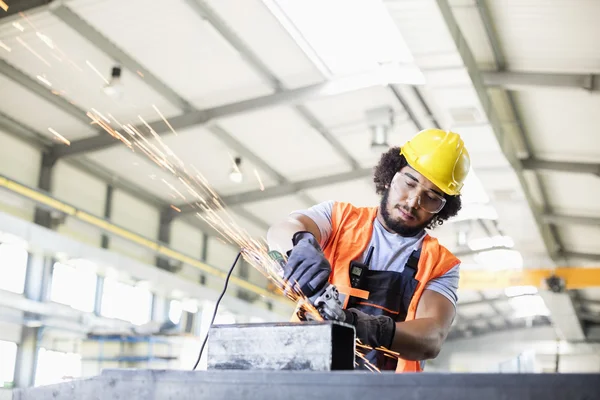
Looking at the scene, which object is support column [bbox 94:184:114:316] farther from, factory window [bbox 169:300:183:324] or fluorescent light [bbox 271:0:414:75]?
fluorescent light [bbox 271:0:414:75]

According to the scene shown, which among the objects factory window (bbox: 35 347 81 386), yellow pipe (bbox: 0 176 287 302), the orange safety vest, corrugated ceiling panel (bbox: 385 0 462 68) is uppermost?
corrugated ceiling panel (bbox: 385 0 462 68)

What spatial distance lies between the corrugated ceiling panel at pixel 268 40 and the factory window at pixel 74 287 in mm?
3943

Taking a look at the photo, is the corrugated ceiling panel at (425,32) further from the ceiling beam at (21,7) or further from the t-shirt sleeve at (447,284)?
the t-shirt sleeve at (447,284)

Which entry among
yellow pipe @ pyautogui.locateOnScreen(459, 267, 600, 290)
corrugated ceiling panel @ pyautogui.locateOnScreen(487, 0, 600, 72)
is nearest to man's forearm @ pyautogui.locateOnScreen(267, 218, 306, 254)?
corrugated ceiling panel @ pyautogui.locateOnScreen(487, 0, 600, 72)

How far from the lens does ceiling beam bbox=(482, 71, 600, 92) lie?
23.5 feet

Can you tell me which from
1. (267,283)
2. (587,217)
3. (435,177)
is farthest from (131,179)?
(435,177)

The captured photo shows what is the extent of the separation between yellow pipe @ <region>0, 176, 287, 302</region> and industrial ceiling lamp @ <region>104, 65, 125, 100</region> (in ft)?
4.74

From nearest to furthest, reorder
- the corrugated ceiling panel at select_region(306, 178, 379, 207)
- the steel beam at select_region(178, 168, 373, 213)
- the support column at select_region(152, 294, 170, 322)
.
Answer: the steel beam at select_region(178, 168, 373, 213)
the corrugated ceiling panel at select_region(306, 178, 379, 207)
the support column at select_region(152, 294, 170, 322)

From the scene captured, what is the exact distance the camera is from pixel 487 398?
4.01 feet

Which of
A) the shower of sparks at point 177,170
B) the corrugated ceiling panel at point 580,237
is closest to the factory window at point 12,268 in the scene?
the shower of sparks at point 177,170

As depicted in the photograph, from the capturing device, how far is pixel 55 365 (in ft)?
31.6

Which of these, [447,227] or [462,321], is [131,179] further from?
[462,321]

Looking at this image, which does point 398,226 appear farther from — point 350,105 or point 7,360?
point 7,360

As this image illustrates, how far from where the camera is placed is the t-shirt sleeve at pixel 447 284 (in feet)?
8.96
